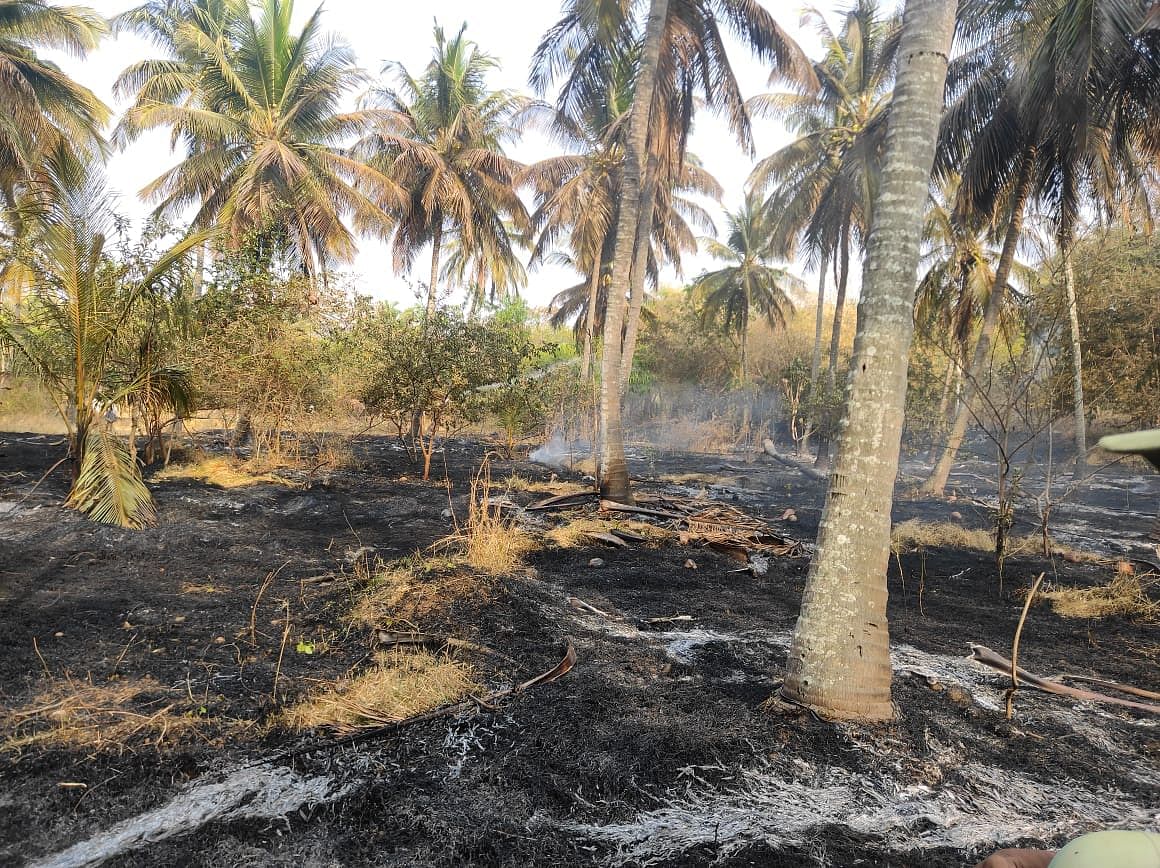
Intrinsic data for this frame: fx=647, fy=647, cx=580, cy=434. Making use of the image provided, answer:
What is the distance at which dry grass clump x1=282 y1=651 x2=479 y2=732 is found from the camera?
134 inches

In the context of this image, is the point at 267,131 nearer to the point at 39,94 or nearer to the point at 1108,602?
the point at 39,94

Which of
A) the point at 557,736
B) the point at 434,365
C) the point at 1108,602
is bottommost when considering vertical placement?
the point at 557,736

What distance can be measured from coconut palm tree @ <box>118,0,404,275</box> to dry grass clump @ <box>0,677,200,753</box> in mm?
14413

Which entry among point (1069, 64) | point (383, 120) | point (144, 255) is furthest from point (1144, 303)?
point (383, 120)

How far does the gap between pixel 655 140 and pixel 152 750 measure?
487 inches

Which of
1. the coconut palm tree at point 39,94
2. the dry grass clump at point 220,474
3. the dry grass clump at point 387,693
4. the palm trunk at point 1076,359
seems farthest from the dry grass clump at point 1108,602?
the coconut palm tree at point 39,94

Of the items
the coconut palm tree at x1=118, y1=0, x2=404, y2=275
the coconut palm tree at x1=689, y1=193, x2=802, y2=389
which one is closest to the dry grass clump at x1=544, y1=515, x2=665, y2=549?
the coconut palm tree at x1=118, y1=0, x2=404, y2=275

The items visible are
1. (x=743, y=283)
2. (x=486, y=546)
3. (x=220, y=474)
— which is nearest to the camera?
(x=486, y=546)

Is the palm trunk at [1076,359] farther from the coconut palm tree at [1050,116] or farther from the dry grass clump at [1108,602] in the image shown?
the dry grass clump at [1108,602]

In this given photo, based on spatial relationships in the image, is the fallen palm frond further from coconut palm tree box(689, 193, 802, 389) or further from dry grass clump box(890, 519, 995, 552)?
coconut palm tree box(689, 193, 802, 389)

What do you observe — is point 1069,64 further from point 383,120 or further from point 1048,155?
point 383,120

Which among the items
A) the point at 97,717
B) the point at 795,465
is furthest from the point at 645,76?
the point at 795,465

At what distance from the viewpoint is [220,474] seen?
11.6 meters

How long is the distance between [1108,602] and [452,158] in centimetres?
2118
